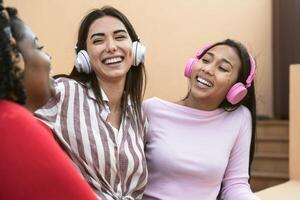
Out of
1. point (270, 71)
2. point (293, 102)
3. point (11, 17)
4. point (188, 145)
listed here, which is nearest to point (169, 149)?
point (188, 145)

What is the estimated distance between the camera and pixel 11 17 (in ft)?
2.62

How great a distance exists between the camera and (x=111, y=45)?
4.32ft

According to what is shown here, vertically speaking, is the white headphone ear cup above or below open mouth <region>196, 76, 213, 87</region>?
above

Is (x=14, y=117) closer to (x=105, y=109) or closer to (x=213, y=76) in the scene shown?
(x=105, y=109)

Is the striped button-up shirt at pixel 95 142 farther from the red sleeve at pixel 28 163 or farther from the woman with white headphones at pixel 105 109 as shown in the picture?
the red sleeve at pixel 28 163

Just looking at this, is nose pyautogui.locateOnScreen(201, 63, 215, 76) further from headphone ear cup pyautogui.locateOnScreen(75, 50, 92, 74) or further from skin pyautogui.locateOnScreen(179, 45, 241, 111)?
headphone ear cup pyautogui.locateOnScreen(75, 50, 92, 74)

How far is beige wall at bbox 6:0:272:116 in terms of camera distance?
305 cm

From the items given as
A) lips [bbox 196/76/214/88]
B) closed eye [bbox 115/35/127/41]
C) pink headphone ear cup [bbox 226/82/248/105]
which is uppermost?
closed eye [bbox 115/35/127/41]

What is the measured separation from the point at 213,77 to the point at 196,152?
26cm

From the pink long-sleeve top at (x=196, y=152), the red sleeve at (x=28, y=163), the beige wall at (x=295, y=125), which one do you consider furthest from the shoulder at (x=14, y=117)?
the beige wall at (x=295, y=125)

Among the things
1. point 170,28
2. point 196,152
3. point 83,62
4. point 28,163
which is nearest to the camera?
point 28,163

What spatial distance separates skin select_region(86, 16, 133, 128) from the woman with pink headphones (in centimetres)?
21

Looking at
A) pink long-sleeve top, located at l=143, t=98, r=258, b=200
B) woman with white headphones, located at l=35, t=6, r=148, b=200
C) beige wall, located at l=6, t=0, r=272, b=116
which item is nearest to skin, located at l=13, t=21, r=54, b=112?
woman with white headphones, located at l=35, t=6, r=148, b=200

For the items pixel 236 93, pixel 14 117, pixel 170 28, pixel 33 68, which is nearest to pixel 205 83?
pixel 236 93
